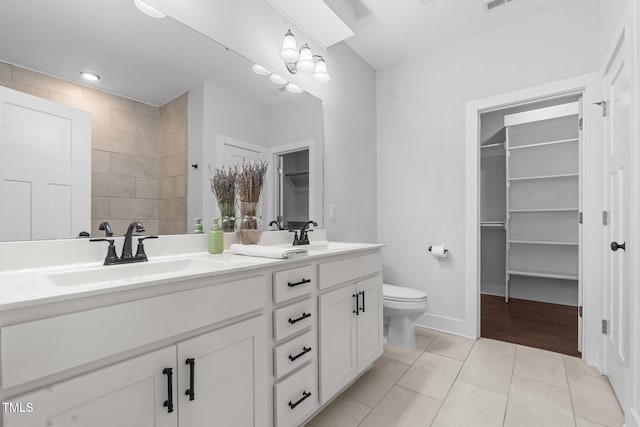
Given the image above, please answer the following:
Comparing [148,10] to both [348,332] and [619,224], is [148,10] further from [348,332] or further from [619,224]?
[619,224]

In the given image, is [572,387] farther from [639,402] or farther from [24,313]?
[24,313]

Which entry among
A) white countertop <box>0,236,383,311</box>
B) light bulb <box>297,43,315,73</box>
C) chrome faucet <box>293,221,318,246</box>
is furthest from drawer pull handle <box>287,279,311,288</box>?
light bulb <box>297,43,315,73</box>

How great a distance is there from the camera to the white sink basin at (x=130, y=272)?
95 cm

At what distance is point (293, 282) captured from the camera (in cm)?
132

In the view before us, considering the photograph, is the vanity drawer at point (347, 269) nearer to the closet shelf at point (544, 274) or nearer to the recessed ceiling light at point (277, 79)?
the recessed ceiling light at point (277, 79)

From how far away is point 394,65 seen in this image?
10.0ft

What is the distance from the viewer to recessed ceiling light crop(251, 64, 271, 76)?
186cm

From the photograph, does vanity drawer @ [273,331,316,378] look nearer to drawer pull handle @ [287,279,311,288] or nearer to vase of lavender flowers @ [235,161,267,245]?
drawer pull handle @ [287,279,311,288]

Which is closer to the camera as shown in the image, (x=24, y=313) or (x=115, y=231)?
(x=24, y=313)

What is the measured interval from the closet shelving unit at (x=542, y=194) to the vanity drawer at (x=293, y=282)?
10.5 feet

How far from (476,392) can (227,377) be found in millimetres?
1560

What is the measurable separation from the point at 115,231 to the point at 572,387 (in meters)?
2.71

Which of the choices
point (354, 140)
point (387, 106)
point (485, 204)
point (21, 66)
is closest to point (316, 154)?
point (354, 140)

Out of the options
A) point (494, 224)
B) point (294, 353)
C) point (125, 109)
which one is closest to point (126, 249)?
point (125, 109)
